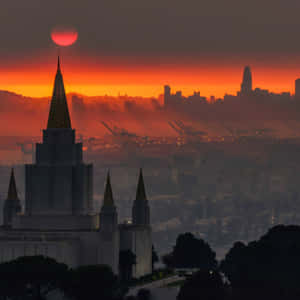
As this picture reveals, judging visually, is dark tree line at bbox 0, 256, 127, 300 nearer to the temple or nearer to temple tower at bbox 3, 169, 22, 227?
the temple

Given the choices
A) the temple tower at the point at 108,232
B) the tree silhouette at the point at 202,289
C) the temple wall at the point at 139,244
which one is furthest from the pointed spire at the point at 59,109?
the tree silhouette at the point at 202,289

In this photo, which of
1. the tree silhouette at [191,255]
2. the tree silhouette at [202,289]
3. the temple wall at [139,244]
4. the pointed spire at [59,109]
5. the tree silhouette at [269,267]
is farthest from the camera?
the tree silhouette at [191,255]

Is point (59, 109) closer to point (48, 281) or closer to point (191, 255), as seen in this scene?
point (191, 255)

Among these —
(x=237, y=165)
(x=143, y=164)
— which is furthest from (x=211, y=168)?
(x=143, y=164)

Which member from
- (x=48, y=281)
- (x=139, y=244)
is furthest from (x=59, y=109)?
(x=48, y=281)

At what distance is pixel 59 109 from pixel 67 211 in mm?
7360

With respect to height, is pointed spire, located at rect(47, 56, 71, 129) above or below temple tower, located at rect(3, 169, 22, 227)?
above

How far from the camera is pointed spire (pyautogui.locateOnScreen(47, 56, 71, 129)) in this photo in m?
99.1

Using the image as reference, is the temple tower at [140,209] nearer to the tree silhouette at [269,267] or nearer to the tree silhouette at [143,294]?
the tree silhouette at [269,267]

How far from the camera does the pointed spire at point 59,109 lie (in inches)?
3900

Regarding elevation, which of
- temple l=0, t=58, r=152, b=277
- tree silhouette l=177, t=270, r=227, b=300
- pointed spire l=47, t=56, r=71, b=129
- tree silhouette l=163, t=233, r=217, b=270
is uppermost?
pointed spire l=47, t=56, r=71, b=129

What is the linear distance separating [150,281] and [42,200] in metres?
9.43

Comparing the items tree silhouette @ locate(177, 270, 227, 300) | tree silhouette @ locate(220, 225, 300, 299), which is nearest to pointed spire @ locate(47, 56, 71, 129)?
tree silhouette @ locate(220, 225, 300, 299)

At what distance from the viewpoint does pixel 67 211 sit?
97875 mm
